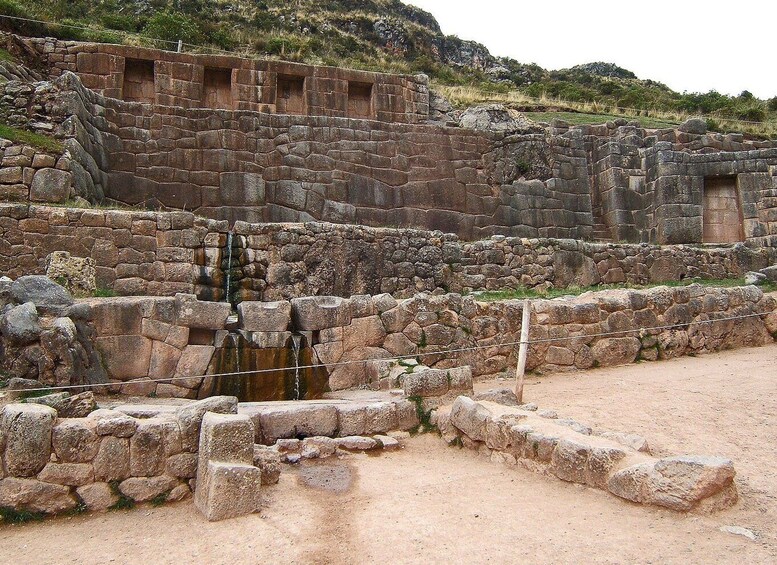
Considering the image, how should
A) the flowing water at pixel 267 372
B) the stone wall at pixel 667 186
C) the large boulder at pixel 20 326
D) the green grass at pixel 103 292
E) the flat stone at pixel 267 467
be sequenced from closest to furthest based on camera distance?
the flat stone at pixel 267 467 < the large boulder at pixel 20 326 < the flowing water at pixel 267 372 < the green grass at pixel 103 292 < the stone wall at pixel 667 186

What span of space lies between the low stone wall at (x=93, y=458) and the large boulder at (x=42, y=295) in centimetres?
274

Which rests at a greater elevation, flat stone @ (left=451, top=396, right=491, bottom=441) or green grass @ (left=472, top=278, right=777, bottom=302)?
green grass @ (left=472, top=278, right=777, bottom=302)

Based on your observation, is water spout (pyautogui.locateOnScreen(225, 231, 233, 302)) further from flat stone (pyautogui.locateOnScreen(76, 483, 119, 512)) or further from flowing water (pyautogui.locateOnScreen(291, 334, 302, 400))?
flat stone (pyautogui.locateOnScreen(76, 483, 119, 512))

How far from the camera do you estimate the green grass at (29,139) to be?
1105cm

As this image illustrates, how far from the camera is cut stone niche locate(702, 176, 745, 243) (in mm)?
18281

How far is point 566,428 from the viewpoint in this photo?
228 inches

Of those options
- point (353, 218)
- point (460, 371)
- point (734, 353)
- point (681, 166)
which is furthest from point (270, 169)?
point (681, 166)

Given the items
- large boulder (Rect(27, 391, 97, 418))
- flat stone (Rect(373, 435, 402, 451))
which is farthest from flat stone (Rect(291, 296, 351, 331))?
large boulder (Rect(27, 391, 97, 418))

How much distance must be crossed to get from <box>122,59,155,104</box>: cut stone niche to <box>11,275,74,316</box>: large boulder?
9884 millimetres

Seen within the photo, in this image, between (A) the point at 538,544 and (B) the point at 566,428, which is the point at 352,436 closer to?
(B) the point at 566,428

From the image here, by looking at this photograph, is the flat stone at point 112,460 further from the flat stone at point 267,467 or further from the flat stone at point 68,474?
the flat stone at point 267,467

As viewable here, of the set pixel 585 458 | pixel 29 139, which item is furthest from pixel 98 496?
pixel 29 139

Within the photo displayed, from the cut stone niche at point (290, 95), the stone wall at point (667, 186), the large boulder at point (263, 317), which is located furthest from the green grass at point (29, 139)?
the stone wall at point (667, 186)

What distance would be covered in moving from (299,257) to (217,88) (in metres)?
7.60
